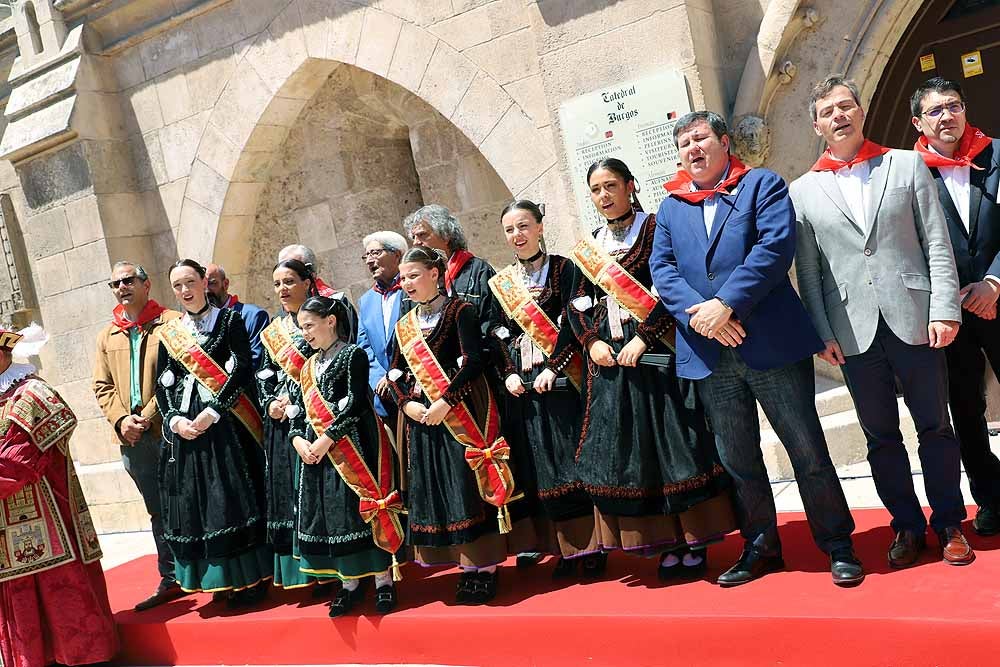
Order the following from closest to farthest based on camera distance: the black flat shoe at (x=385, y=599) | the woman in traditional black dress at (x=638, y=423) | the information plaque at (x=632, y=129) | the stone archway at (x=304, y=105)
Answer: the woman in traditional black dress at (x=638, y=423)
the black flat shoe at (x=385, y=599)
the information plaque at (x=632, y=129)
the stone archway at (x=304, y=105)

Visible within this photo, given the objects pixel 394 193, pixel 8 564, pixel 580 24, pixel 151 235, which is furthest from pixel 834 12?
pixel 151 235

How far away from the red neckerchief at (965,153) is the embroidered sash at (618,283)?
3.50ft

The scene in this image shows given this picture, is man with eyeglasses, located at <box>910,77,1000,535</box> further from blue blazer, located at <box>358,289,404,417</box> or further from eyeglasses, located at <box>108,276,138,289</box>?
eyeglasses, located at <box>108,276,138,289</box>

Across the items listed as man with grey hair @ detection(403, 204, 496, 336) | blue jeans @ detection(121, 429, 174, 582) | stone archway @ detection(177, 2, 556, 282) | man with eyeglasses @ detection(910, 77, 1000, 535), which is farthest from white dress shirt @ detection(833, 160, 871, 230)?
blue jeans @ detection(121, 429, 174, 582)

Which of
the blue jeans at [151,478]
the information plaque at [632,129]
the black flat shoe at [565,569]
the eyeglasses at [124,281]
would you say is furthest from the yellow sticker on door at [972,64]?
the blue jeans at [151,478]

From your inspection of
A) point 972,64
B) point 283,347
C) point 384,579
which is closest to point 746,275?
point 384,579

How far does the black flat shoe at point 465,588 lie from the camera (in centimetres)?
380

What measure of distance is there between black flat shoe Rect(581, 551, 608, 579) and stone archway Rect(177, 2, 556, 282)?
2739 millimetres

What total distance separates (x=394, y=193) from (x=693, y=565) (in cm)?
507

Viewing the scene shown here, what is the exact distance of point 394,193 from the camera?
7.88 metres

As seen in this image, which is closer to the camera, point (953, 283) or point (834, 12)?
point (953, 283)

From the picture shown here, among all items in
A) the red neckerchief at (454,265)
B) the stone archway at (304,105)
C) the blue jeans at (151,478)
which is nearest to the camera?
the red neckerchief at (454,265)

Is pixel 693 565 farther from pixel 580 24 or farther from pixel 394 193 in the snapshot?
pixel 394 193

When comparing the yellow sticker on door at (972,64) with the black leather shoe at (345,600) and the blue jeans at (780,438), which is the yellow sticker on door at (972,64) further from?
the black leather shoe at (345,600)
